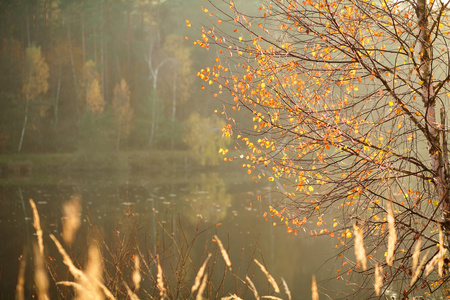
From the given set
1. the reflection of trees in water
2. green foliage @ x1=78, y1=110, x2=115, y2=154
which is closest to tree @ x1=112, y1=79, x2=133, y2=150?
green foliage @ x1=78, y1=110, x2=115, y2=154

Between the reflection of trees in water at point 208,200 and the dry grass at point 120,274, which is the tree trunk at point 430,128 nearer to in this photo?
the dry grass at point 120,274

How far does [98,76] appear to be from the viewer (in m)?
31.1

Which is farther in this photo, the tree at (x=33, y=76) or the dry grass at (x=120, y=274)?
the tree at (x=33, y=76)

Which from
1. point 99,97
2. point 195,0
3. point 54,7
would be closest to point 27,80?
point 99,97

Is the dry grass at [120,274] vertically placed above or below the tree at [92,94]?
below

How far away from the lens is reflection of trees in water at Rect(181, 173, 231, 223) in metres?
14.9

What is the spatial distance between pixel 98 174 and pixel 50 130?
562 centimetres

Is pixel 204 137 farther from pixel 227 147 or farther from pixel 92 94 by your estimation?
pixel 92 94

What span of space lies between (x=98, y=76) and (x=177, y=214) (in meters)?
17.9

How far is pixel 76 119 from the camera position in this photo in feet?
98.0

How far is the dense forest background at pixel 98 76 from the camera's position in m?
26.5

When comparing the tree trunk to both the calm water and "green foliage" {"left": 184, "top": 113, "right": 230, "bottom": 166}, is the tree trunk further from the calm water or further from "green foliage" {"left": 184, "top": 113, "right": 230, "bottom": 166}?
"green foliage" {"left": 184, "top": 113, "right": 230, "bottom": 166}

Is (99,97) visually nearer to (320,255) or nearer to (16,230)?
(16,230)

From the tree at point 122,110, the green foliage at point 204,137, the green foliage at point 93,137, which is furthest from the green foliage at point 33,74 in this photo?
the green foliage at point 204,137
